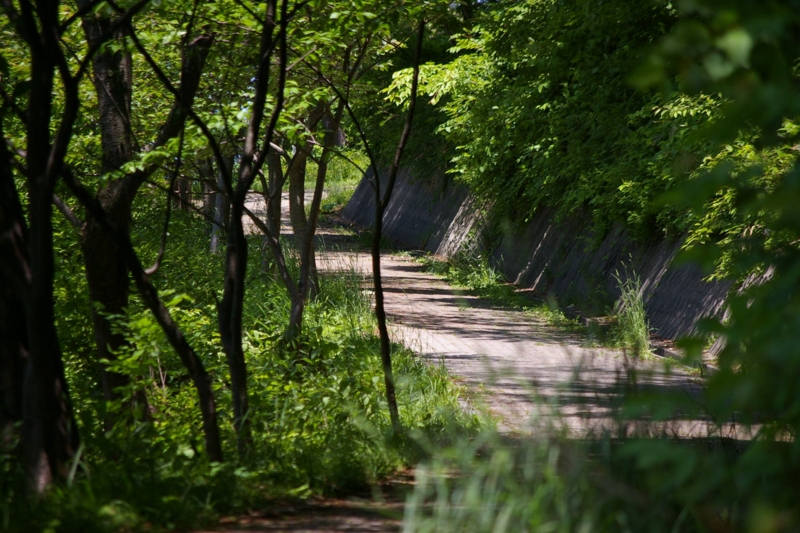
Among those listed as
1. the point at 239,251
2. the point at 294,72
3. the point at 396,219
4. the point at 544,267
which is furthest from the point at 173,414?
the point at 396,219

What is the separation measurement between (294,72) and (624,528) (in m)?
5.38

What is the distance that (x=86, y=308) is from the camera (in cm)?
651

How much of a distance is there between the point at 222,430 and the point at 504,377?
1616mm

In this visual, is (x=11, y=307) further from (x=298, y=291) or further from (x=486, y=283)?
(x=486, y=283)

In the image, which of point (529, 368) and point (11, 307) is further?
point (529, 368)

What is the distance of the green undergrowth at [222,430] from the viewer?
3318 millimetres

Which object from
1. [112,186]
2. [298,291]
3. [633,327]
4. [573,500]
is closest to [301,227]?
[298,291]

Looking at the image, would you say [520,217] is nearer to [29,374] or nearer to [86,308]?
[86,308]

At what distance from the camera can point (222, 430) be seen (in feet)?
15.5

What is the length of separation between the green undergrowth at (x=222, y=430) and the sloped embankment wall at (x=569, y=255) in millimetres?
1341

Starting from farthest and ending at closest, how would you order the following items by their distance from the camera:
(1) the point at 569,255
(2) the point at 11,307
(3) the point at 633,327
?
(1) the point at 569,255 → (3) the point at 633,327 → (2) the point at 11,307

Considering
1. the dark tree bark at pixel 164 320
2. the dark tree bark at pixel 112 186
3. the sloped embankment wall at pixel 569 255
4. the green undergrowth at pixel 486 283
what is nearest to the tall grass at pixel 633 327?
the sloped embankment wall at pixel 569 255

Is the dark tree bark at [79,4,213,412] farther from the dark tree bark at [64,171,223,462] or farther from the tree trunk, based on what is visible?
the dark tree bark at [64,171,223,462]

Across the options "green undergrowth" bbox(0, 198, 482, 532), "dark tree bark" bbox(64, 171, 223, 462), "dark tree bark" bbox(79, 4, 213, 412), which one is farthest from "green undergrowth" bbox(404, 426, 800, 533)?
"dark tree bark" bbox(79, 4, 213, 412)
